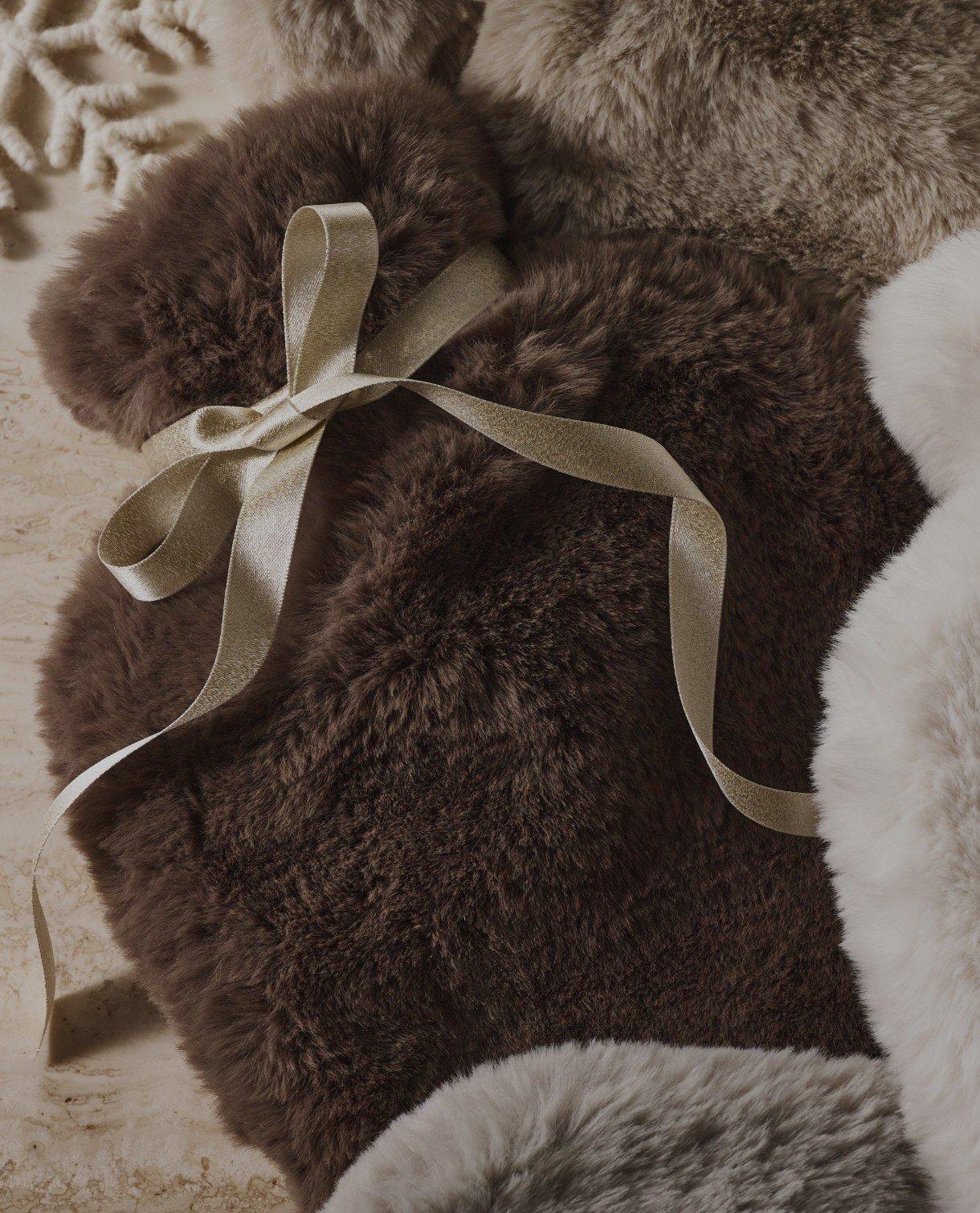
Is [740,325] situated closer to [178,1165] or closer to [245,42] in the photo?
[245,42]

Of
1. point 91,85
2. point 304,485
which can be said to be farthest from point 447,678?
point 91,85

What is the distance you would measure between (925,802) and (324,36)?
53cm

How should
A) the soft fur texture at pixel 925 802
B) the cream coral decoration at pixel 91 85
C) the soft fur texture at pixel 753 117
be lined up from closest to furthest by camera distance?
1. the soft fur texture at pixel 925 802
2. the soft fur texture at pixel 753 117
3. the cream coral decoration at pixel 91 85

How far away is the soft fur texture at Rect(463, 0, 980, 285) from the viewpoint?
518 mm

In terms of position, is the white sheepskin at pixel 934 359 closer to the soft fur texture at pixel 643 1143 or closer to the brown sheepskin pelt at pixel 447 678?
the brown sheepskin pelt at pixel 447 678

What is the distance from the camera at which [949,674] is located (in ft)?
1.38

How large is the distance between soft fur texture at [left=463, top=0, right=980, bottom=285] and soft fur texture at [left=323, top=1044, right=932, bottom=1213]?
460mm

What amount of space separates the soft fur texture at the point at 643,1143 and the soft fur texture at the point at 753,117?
0.46 metres

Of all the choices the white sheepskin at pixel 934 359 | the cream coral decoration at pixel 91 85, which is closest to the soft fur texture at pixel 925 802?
the white sheepskin at pixel 934 359

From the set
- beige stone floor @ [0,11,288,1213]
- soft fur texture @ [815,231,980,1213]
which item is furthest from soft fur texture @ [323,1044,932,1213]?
beige stone floor @ [0,11,288,1213]

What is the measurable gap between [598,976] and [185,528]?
323 millimetres

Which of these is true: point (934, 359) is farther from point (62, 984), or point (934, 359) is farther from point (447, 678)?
point (62, 984)

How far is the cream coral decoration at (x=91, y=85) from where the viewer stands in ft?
2.27

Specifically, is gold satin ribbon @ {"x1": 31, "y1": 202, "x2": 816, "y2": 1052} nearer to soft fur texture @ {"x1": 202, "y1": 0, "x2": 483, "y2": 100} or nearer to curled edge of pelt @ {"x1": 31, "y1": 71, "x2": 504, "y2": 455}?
curled edge of pelt @ {"x1": 31, "y1": 71, "x2": 504, "y2": 455}
